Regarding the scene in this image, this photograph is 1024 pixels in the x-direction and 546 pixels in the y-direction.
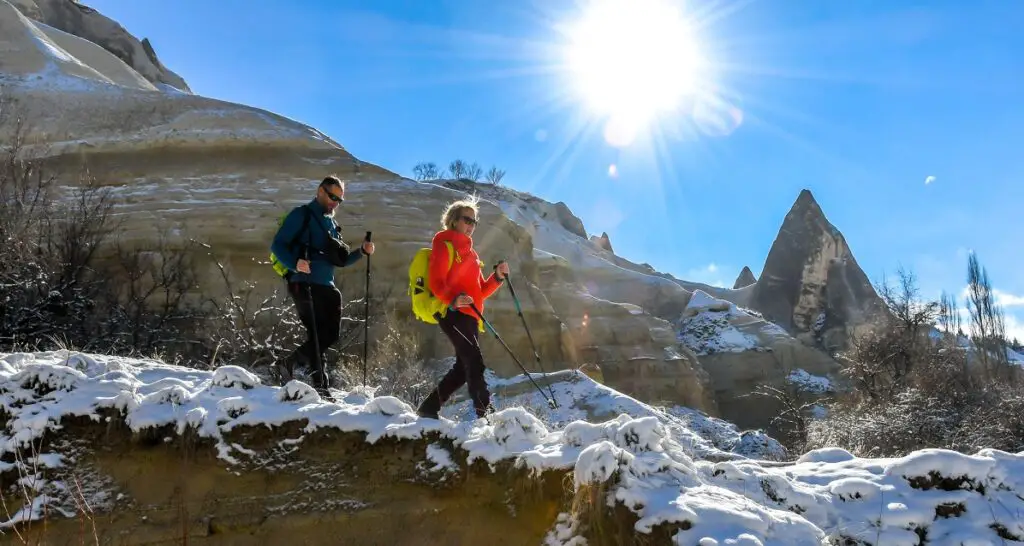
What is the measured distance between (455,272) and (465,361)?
24.5 inches

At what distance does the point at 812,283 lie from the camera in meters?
52.1

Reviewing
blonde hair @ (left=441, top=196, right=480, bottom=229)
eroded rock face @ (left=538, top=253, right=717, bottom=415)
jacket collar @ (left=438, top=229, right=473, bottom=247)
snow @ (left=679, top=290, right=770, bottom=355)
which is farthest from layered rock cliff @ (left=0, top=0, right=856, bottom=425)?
jacket collar @ (left=438, top=229, right=473, bottom=247)

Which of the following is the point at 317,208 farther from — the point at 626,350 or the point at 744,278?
the point at 744,278

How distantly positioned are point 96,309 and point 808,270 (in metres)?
52.2

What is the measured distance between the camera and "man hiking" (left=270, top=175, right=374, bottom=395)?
4461mm

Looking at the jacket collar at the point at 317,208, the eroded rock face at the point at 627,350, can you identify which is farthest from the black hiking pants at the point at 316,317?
the eroded rock face at the point at 627,350

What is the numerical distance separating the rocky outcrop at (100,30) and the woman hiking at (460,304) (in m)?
61.7

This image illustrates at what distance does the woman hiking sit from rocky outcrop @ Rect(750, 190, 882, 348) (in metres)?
48.9

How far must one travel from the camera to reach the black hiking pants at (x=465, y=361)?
4.12 meters

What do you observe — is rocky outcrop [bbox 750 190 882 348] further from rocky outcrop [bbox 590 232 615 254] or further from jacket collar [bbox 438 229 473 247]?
jacket collar [bbox 438 229 473 247]

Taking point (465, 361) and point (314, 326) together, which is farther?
point (314, 326)

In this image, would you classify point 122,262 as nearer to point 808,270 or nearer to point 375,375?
point 375,375

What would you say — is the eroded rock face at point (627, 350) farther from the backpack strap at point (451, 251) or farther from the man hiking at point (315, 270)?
the backpack strap at point (451, 251)

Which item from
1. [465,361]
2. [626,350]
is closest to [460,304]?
[465,361]
